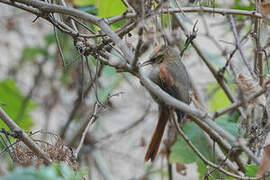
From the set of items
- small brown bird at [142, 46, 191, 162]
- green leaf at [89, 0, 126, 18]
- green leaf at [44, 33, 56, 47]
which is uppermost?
green leaf at [89, 0, 126, 18]

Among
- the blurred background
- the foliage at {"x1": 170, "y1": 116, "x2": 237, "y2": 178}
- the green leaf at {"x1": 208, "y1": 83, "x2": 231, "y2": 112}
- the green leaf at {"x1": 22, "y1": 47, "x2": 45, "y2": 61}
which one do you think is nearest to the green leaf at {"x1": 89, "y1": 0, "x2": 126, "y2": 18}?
the blurred background

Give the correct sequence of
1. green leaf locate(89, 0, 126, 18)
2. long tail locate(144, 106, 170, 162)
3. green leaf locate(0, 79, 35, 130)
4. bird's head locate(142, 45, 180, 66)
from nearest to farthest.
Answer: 1. bird's head locate(142, 45, 180, 66)
2. green leaf locate(89, 0, 126, 18)
3. long tail locate(144, 106, 170, 162)
4. green leaf locate(0, 79, 35, 130)

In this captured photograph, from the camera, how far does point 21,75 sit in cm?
332

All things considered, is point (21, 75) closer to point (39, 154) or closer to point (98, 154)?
point (98, 154)

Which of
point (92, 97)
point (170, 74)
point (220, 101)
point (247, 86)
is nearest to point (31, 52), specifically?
point (92, 97)

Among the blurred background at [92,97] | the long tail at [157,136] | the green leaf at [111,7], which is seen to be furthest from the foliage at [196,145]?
the green leaf at [111,7]

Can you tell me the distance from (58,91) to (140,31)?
2253mm

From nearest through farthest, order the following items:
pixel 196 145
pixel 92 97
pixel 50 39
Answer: pixel 196 145 → pixel 92 97 → pixel 50 39

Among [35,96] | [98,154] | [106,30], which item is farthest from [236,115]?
[35,96]

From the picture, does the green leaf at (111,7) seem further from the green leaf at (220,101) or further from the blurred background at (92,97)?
the green leaf at (220,101)

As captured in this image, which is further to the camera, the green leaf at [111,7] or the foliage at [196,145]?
the foliage at [196,145]

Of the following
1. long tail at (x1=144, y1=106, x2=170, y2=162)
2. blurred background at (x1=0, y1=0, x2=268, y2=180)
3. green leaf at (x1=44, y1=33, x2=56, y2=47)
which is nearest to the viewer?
long tail at (x1=144, y1=106, x2=170, y2=162)

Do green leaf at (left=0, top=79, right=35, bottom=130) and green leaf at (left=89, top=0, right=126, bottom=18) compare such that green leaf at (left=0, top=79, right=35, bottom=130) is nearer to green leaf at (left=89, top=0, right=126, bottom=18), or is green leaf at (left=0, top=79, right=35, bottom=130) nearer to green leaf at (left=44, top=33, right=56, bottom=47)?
green leaf at (left=44, top=33, right=56, bottom=47)

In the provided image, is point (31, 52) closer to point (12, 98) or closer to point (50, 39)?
point (50, 39)
